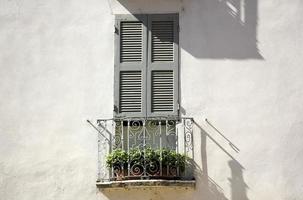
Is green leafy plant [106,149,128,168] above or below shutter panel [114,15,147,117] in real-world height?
below

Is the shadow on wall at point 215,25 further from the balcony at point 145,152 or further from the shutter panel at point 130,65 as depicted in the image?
the balcony at point 145,152

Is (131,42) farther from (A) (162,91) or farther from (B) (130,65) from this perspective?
(A) (162,91)

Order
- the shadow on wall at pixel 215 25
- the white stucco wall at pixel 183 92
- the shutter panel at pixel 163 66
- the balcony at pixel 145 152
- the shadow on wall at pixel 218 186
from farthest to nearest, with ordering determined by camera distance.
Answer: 1. the shadow on wall at pixel 215 25
2. the shutter panel at pixel 163 66
3. the white stucco wall at pixel 183 92
4. the shadow on wall at pixel 218 186
5. the balcony at pixel 145 152

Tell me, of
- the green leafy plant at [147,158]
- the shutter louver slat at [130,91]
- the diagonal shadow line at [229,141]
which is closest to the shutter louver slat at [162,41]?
the shutter louver slat at [130,91]

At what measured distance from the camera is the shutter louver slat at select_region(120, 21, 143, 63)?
11.6 meters

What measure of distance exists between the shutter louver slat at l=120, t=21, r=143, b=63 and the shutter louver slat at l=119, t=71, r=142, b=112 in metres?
0.25

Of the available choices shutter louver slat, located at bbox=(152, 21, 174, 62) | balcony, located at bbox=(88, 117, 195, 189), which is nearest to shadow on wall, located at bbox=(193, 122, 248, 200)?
balcony, located at bbox=(88, 117, 195, 189)

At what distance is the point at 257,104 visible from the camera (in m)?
11.2

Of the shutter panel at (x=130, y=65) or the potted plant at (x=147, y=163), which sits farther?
the shutter panel at (x=130, y=65)

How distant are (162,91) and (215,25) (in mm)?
1375

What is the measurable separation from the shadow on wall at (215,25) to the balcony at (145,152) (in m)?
1.26

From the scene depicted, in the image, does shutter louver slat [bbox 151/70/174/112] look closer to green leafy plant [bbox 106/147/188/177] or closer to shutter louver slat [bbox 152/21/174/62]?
shutter louver slat [bbox 152/21/174/62]

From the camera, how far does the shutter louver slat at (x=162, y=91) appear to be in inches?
448

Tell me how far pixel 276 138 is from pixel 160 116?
5.94 feet
